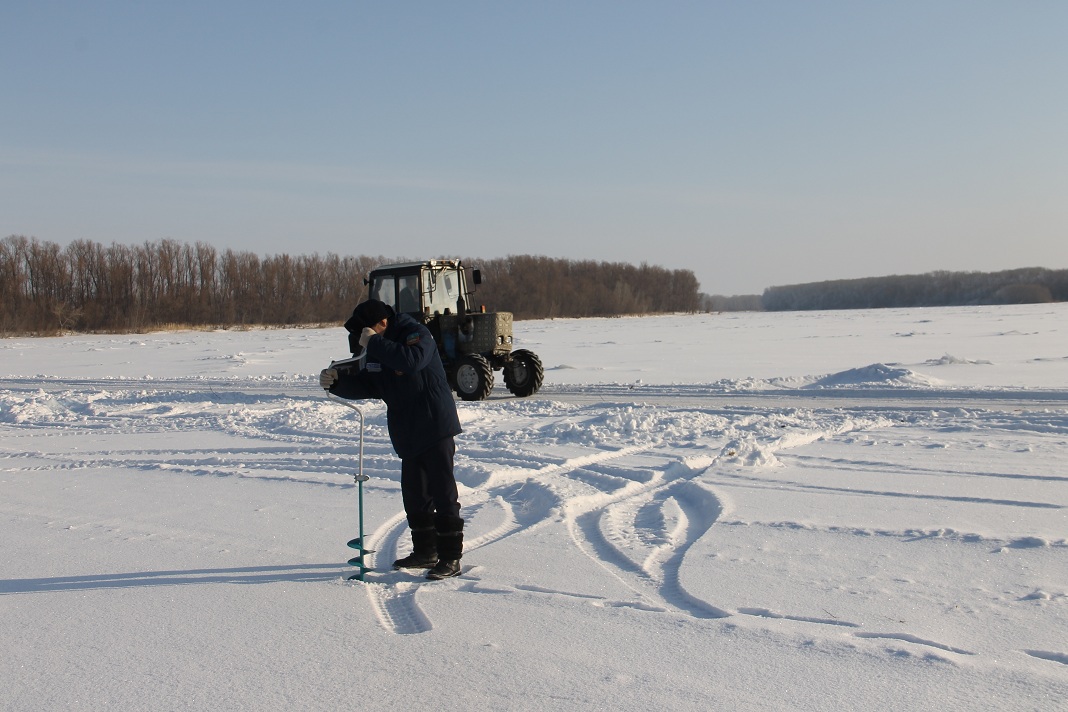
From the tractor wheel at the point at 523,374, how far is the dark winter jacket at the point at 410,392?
992cm

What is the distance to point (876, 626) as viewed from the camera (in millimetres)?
3936

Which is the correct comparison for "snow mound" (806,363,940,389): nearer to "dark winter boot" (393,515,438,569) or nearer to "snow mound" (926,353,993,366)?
"snow mound" (926,353,993,366)

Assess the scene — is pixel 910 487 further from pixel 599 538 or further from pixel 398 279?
pixel 398 279

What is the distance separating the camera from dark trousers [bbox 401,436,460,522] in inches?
190

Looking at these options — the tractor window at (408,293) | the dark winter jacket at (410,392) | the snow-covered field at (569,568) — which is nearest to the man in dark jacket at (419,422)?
the dark winter jacket at (410,392)

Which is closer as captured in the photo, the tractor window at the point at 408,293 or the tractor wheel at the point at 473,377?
the tractor wheel at the point at 473,377

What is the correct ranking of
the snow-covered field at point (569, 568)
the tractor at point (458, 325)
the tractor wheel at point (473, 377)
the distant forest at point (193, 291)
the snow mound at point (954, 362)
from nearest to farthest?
the snow-covered field at point (569, 568)
the tractor wheel at point (473, 377)
the tractor at point (458, 325)
the snow mound at point (954, 362)
the distant forest at point (193, 291)

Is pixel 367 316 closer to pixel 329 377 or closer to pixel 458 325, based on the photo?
pixel 329 377

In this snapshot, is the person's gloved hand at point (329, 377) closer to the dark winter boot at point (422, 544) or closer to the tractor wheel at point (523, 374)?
the dark winter boot at point (422, 544)

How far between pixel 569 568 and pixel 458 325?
33.5ft

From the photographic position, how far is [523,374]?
1496cm

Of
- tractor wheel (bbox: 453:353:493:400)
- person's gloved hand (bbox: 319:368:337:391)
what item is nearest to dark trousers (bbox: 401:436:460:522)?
person's gloved hand (bbox: 319:368:337:391)

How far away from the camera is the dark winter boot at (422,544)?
490cm

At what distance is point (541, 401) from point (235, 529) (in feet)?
26.0
